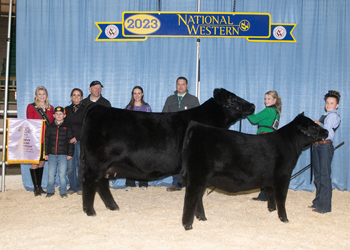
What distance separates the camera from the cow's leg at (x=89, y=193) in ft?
10.6

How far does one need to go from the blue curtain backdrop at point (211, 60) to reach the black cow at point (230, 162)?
7.11 feet

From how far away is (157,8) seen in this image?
514 cm

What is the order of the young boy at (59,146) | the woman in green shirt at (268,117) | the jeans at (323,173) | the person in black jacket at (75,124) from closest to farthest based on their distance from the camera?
the jeans at (323,173) → the woman in green shirt at (268,117) → the young boy at (59,146) → the person in black jacket at (75,124)

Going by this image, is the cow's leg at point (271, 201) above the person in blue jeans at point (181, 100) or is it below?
below

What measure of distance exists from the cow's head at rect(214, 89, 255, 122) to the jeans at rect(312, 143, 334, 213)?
3.32 feet

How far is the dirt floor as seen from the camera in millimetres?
2594

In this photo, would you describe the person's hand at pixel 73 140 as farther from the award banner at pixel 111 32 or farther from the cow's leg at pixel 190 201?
the cow's leg at pixel 190 201

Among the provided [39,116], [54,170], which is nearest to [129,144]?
[54,170]

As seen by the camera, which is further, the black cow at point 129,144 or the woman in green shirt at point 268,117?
the woman in green shirt at point 268,117

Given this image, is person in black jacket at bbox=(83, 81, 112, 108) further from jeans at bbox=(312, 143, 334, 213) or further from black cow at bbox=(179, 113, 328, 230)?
jeans at bbox=(312, 143, 334, 213)

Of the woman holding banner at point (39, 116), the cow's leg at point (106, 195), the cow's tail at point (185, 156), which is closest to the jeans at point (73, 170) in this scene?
the woman holding banner at point (39, 116)

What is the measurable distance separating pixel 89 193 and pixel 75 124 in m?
1.48

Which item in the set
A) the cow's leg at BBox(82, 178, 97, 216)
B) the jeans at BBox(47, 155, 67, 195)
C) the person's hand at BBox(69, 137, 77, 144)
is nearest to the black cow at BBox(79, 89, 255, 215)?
the cow's leg at BBox(82, 178, 97, 216)

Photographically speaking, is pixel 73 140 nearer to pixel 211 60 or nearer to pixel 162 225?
pixel 162 225
